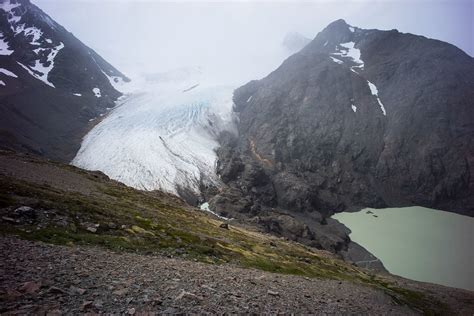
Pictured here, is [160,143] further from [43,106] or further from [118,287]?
[118,287]

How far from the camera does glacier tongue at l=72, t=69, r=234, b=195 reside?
116500mm

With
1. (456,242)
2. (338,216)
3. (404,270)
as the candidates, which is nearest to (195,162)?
(338,216)

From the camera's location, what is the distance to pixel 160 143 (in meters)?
132

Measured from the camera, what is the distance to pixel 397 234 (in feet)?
477

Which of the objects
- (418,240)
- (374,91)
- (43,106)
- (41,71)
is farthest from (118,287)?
(41,71)

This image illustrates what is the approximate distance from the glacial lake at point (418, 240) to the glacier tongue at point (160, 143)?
7974cm

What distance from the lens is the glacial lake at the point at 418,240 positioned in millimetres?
130125

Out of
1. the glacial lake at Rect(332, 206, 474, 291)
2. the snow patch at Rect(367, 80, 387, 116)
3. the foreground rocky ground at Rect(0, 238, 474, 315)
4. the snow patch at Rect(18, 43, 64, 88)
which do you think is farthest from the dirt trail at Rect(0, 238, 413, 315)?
the snow patch at Rect(18, 43, 64, 88)

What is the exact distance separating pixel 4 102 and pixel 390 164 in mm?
193732

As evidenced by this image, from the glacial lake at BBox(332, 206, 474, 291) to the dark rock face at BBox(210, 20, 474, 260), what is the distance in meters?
6.41

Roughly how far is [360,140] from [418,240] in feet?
195

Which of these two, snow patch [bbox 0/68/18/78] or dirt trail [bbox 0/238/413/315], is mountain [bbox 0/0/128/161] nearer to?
snow patch [bbox 0/68/18/78]

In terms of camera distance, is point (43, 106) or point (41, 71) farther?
point (41, 71)

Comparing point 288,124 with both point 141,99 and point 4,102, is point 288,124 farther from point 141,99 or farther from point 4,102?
point 4,102
